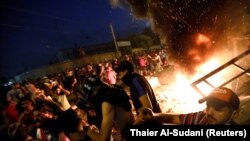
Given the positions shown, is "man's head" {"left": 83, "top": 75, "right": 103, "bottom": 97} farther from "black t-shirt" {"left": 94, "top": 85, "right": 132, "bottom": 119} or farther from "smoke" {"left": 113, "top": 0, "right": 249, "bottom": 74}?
"smoke" {"left": 113, "top": 0, "right": 249, "bottom": 74}

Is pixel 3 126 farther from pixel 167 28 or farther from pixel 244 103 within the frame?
pixel 167 28

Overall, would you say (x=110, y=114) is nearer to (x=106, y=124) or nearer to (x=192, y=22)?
(x=106, y=124)

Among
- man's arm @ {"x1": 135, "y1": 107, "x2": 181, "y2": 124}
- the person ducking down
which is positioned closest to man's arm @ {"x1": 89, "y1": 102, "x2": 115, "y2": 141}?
man's arm @ {"x1": 135, "y1": 107, "x2": 181, "y2": 124}

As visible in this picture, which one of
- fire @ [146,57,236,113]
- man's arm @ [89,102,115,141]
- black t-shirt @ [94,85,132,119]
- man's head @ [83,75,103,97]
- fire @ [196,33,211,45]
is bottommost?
fire @ [146,57,236,113]

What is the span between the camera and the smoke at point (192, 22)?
10.9 metres

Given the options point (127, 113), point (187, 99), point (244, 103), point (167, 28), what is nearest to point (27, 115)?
point (127, 113)

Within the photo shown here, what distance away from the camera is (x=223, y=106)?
239 centimetres

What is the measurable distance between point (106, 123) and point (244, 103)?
1.99 meters

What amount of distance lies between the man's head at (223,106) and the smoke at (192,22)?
28.6 feet

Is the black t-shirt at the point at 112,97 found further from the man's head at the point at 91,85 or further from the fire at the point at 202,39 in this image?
the fire at the point at 202,39

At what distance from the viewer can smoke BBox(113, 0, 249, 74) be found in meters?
10.9

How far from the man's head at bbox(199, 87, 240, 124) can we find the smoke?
28.6ft

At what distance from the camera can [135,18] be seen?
12.2m

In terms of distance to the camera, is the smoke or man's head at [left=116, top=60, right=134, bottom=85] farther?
the smoke
